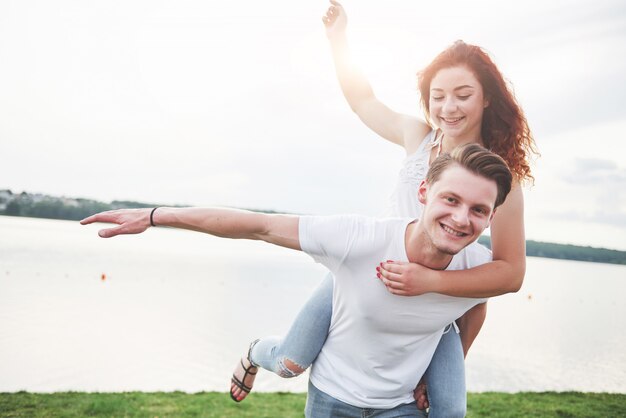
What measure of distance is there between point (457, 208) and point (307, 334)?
3.20ft

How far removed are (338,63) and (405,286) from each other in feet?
5.15

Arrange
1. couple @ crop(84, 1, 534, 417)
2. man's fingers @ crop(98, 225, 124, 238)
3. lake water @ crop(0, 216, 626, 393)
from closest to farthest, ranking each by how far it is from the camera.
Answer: man's fingers @ crop(98, 225, 124, 238)
couple @ crop(84, 1, 534, 417)
lake water @ crop(0, 216, 626, 393)

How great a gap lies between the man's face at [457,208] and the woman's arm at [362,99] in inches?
36.2

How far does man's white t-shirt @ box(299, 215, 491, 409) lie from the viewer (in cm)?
223

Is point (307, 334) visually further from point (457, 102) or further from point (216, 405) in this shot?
point (216, 405)

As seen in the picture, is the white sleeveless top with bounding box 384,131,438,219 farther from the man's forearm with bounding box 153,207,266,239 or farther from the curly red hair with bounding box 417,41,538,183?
the man's forearm with bounding box 153,207,266,239

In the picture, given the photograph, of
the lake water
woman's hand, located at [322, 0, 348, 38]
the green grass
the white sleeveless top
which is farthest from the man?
the lake water

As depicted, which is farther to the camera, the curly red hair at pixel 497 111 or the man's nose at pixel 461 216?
the curly red hair at pixel 497 111

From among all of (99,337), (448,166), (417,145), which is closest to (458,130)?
(417,145)

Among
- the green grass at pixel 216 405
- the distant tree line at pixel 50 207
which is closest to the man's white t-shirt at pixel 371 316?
the green grass at pixel 216 405

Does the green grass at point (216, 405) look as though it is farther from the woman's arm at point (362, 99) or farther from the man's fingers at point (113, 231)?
the man's fingers at point (113, 231)

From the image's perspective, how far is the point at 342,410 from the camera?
2.48 metres

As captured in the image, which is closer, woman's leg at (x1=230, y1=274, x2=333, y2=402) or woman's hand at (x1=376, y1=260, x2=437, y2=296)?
woman's hand at (x1=376, y1=260, x2=437, y2=296)

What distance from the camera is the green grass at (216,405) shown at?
7.09 metres
